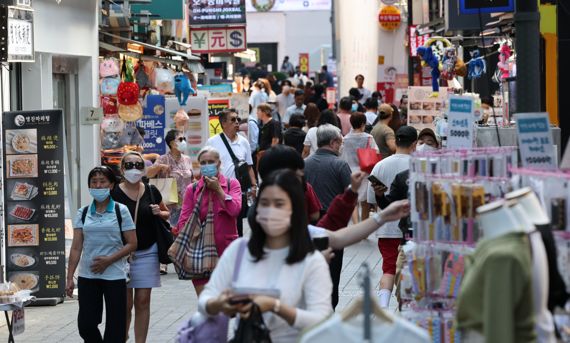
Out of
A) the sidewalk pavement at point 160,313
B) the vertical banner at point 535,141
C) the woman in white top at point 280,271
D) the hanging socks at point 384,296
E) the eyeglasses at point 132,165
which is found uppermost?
the vertical banner at point 535,141

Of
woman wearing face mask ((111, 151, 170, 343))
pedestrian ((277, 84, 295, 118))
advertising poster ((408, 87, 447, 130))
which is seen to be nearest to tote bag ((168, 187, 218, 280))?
woman wearing face mask ((111, 151, 170, 343))

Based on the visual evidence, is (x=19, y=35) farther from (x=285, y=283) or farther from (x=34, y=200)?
(x=285, y=283)

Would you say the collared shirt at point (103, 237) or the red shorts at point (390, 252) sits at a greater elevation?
the collared shirt at point (103, 237)

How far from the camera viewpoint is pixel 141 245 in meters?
11.3

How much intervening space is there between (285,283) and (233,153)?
9647 millimetres

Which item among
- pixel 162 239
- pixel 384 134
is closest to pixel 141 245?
pixel 162 239

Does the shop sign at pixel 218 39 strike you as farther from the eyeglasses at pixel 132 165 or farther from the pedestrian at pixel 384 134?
the eyeglasses at pixel 132 165

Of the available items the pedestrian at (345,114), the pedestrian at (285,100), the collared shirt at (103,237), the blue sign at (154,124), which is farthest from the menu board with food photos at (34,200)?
the pedestrian at (285,100)

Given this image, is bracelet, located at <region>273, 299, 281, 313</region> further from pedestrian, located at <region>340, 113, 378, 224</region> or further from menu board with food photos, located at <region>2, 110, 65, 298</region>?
pedestrian, located at <region>340, 113, 378, 224</region>

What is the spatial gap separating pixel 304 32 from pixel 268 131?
2383 inches

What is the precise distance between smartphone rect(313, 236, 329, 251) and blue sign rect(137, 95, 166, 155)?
12.4 m

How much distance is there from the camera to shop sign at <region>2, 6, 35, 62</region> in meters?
13.4

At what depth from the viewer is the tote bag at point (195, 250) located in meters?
10.8

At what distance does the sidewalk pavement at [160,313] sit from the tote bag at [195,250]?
5.08 ft
